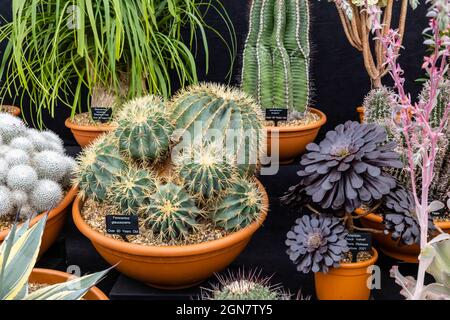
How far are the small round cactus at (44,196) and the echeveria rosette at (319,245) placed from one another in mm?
660

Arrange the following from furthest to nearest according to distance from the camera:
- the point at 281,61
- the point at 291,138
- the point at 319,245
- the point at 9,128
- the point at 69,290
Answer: the point at 281,61 < the point at 291,138 < the point at 9,128 < the point at 319,245 < the point at 69,290

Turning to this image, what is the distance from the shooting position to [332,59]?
2119 millimetres

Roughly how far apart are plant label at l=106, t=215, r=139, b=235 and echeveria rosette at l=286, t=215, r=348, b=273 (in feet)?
1.23

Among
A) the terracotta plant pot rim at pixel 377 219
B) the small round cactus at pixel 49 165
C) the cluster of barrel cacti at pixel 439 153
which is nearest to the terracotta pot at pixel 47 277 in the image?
the small round cactus at pixel 49 165

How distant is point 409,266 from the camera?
138cm

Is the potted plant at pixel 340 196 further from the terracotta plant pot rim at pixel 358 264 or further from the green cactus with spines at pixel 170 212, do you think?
the green cactus with spines at pixel 170 212

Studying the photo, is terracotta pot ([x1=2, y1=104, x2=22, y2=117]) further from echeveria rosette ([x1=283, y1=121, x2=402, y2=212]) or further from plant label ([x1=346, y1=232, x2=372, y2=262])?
plant label ([x1=346, y1=232, x2=372, y2=262])

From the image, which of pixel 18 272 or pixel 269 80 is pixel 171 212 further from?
pixel 269 80

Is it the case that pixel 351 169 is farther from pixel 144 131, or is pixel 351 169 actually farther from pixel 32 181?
pixel 32 181

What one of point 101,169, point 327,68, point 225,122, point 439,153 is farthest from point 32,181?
point 327,68

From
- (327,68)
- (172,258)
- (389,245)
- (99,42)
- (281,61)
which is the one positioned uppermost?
(99,42)

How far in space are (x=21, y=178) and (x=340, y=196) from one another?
831mm

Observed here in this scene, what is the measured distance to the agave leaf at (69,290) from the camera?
2.92ft
